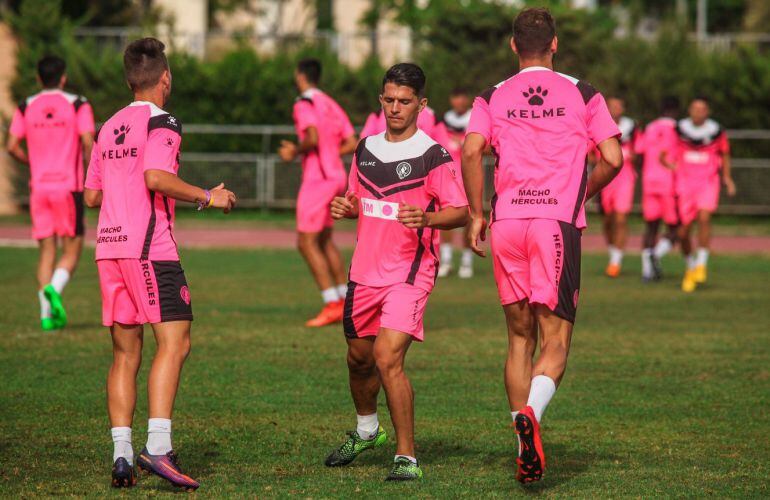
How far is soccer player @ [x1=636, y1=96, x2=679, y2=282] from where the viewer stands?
57.6 ft

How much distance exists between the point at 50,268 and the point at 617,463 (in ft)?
23.3

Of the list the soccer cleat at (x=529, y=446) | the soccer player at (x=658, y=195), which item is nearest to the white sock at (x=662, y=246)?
the soccer player at (x=658, y=195)

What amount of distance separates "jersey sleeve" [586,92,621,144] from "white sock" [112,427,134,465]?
2.73m

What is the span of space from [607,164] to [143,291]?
7.78ft

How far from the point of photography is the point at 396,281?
665cm

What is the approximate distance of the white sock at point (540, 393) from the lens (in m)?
6.24

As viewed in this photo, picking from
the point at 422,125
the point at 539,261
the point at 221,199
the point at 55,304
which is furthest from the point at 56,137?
the point at 539,261

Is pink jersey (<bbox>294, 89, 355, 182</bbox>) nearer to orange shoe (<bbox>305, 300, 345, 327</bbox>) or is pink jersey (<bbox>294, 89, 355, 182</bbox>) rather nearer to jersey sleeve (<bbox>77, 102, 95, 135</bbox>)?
orange shoe (<bbox>305, 300, 345, 327</bbox>)

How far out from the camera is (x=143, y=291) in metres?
6.35

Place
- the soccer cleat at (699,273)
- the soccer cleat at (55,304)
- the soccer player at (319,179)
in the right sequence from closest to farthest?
1. the soccer cleat at (55,304)
2. the soccer player at (319,179)
3. the soccer cleat at (699,273)

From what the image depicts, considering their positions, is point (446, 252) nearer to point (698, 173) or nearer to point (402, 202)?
point (698, 173)

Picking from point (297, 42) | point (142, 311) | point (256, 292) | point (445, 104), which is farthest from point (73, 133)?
point (297, 42)

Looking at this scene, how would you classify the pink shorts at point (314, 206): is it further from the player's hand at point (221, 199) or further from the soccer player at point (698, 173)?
the player's hand at point (221, 199)

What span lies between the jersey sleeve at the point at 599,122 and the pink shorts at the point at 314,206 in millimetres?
6269
